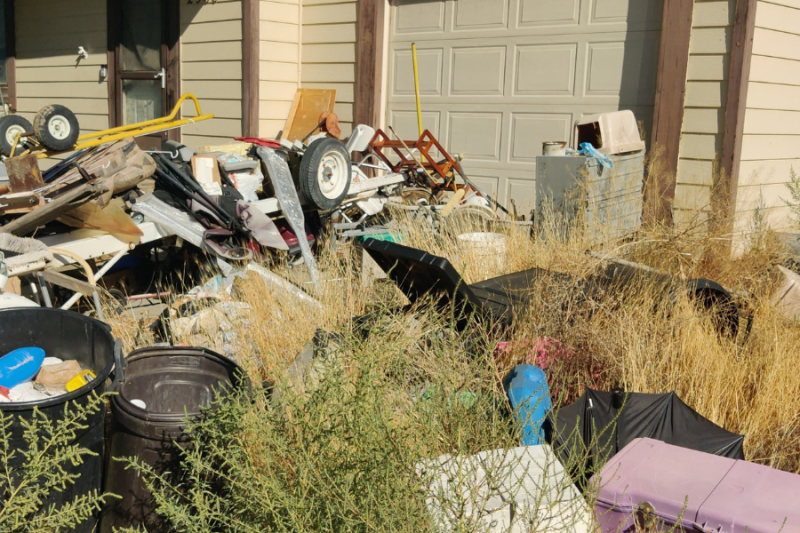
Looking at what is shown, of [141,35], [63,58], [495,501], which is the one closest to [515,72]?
[141,35]

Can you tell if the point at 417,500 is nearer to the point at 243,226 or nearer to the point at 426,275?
the point at 426,275

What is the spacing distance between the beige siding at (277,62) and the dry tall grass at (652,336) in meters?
4.66

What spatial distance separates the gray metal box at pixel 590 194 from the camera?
19.2ft

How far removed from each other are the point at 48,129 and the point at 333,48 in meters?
3.90

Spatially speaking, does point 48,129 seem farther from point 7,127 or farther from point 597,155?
point 597,155

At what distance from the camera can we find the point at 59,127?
21.0ft

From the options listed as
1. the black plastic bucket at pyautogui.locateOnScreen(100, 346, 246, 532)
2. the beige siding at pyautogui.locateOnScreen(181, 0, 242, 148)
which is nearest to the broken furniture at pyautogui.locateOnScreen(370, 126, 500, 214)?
the beige siding at pyautogui.locateOnScreen(181, 0, 242, 148)

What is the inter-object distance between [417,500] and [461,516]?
0.62 feet

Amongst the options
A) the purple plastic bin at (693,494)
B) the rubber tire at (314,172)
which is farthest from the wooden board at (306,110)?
the purple plastic bin at (693,494)

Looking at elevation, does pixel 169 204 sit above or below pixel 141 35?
below

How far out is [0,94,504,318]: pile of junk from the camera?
191 inches

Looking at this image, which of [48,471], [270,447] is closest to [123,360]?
[48,471]

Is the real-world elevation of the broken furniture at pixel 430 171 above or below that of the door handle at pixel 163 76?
below

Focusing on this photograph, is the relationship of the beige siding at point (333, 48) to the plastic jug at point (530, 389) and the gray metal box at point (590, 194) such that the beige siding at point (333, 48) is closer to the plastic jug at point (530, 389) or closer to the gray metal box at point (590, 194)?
the gray metal box at point (590, 194)
